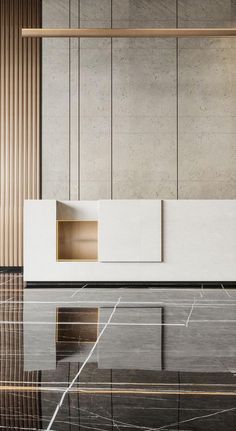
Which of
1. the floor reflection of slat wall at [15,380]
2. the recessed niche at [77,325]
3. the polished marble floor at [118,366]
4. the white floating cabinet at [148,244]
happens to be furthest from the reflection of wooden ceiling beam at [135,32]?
the floor reflection of slat wall at [15,380]

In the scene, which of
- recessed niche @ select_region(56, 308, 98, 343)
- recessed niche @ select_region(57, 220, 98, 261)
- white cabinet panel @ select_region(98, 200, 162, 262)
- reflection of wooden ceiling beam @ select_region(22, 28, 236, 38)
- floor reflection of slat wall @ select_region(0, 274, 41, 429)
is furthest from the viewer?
recessed niche @ select_region(57, 220, 98, 261)

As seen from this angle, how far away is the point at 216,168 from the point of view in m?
8.37

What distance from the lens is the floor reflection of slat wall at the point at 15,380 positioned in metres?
1.82

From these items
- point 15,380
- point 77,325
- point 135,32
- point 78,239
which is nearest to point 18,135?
point 78,239

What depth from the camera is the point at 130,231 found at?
262 inches

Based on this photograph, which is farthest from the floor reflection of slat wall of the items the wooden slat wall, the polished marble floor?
the wooden slat wall

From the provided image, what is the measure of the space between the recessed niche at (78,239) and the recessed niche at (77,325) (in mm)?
2838

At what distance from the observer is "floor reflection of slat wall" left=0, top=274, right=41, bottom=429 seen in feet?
5.98

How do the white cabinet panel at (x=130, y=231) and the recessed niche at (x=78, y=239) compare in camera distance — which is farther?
the recessed niche at (x=78, y=239)

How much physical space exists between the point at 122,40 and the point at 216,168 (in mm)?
2519

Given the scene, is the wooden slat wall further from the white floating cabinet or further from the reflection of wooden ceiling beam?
the reflection of wooden ceiling beam

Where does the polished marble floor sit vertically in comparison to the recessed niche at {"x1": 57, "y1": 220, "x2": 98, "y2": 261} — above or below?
below

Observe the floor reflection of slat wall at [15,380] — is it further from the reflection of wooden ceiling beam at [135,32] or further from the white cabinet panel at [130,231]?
the reflection of wooden ceiling beam at [135,32]

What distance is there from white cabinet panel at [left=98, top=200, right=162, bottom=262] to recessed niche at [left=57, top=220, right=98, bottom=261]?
71 cm
